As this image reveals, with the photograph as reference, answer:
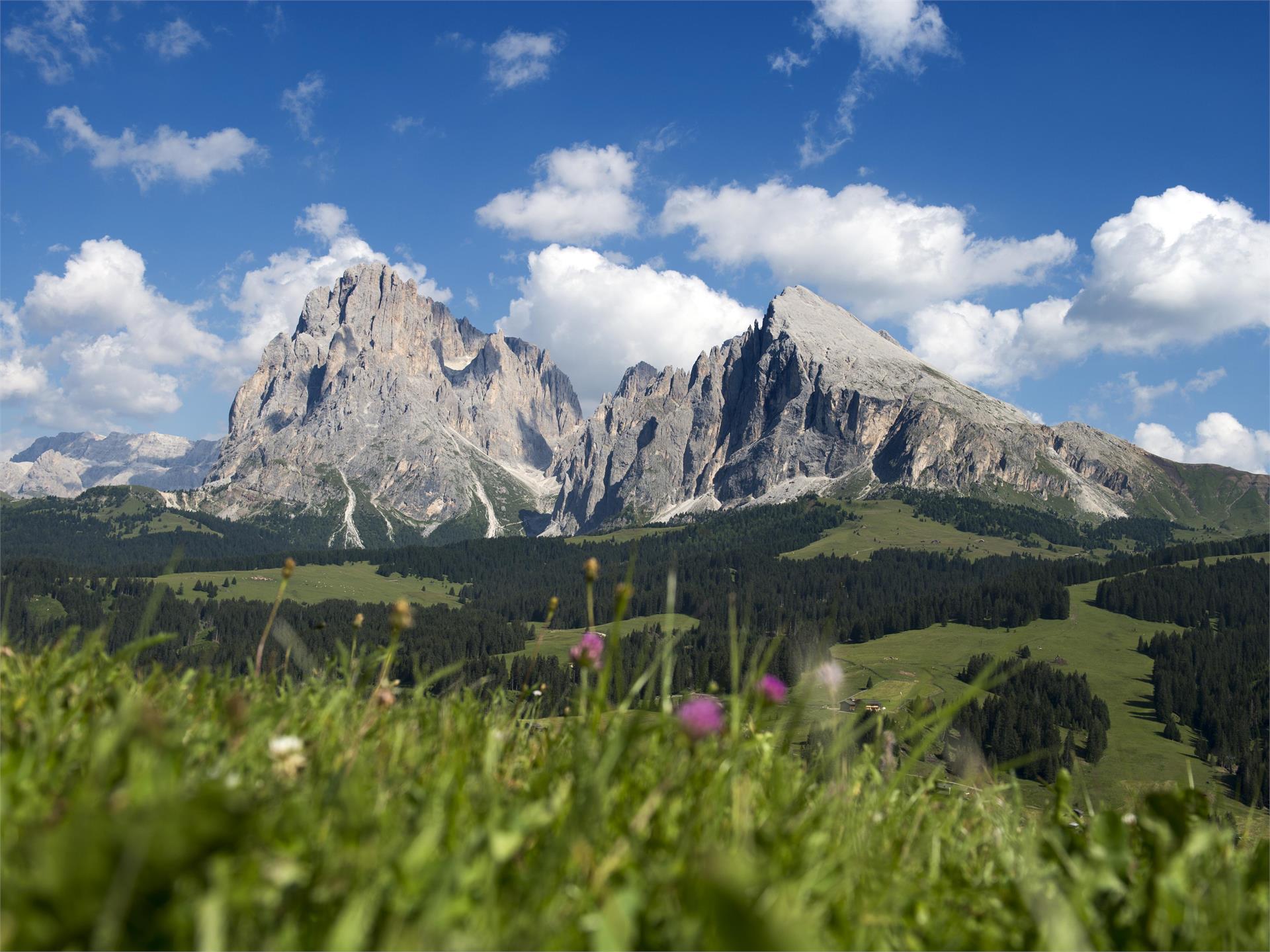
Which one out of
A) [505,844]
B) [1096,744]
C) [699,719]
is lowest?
[1096,744]

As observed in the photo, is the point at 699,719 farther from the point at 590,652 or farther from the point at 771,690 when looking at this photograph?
the point at 590,652

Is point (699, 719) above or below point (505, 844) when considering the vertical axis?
above

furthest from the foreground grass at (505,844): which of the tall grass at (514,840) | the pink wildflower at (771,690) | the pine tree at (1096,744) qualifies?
the pine tree at (1096,744)

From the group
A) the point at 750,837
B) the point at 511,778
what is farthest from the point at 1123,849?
the point at 511,778

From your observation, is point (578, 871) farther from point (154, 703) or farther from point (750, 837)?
point (154, 703)

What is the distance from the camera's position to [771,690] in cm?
349

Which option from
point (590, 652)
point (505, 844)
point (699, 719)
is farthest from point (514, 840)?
point (590, 652)

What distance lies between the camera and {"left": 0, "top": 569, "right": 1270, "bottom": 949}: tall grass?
1695 millimetres

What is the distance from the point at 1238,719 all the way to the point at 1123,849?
249 meters

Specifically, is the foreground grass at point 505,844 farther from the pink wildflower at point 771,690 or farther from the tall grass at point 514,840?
the pink wildflower at point 771,690

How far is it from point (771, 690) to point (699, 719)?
605 millimetres

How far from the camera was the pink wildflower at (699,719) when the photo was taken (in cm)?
293

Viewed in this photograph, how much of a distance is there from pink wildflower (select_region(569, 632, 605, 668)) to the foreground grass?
0.30m

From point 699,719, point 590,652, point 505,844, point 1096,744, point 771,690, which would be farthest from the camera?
point 1096,744
